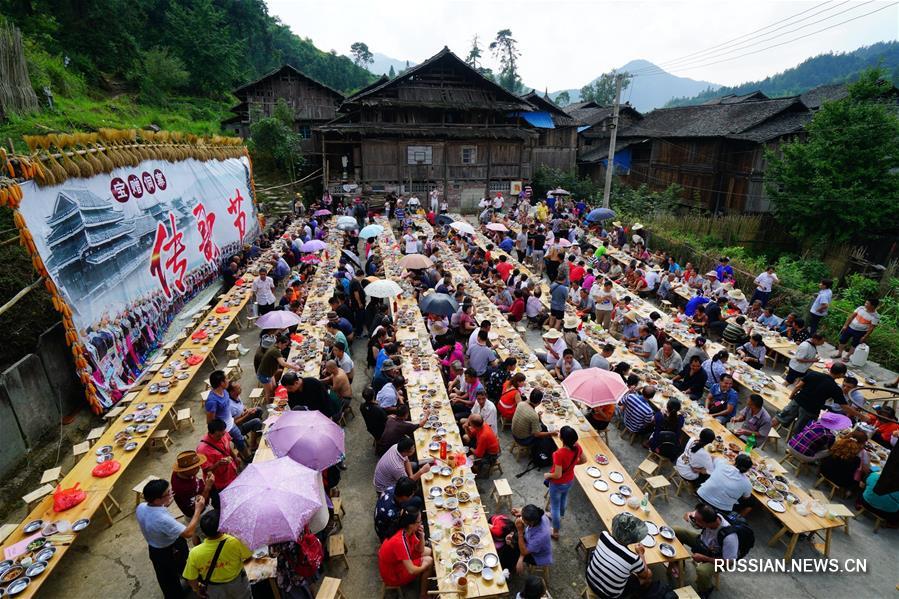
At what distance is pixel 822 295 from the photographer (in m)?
12.8

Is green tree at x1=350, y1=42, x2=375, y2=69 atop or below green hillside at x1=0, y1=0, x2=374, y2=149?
atop

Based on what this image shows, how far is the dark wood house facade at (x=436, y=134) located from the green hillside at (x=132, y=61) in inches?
499

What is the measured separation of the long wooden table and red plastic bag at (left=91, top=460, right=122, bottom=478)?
4.79 meters

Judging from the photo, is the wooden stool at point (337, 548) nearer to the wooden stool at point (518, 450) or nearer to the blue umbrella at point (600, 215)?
the wooden stool at point (518, 450)

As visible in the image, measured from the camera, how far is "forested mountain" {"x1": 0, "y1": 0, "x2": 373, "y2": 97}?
100 feet

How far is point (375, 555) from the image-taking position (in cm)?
670

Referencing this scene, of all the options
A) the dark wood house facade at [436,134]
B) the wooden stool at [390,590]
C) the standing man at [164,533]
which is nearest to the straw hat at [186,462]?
the standing man at [164,533]

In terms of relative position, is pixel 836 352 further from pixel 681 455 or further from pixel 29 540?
pixel 29 540

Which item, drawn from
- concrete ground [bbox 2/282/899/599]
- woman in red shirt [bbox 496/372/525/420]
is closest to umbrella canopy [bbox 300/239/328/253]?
concrete ground [bbox 2/282/899/599]

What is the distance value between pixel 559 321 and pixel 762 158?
884 inches

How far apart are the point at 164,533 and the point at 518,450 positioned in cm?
591

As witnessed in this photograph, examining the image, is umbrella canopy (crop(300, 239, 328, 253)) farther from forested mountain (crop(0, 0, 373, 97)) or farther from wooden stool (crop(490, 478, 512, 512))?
forested mountain (crop(0, 0, 373, 97))

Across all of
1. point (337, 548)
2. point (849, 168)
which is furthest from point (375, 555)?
point (849, 168)

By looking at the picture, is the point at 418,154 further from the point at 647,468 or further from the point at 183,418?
the point at 647,468
